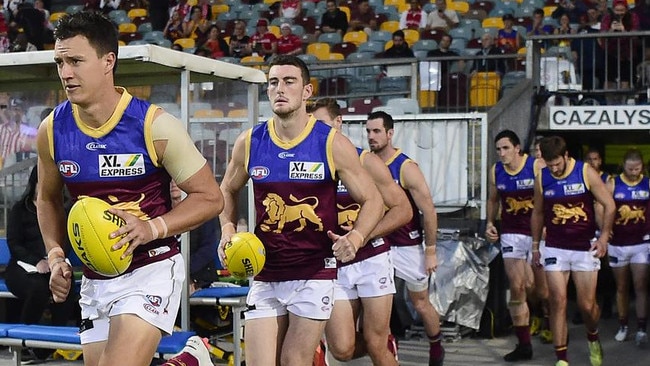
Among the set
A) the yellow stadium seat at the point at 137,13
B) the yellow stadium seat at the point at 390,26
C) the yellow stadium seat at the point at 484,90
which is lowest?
the yellow stadium seat at the point at 484,90

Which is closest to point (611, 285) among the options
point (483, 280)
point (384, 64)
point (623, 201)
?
point (623, 201)

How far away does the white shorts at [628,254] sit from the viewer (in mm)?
11336

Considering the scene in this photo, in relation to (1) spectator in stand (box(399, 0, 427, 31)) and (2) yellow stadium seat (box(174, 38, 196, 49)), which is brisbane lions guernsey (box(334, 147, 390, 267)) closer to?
(1) spectator in stand (box(399, 0, 427, 31))

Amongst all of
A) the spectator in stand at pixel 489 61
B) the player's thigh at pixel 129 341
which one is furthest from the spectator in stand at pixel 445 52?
the player's thigh at pixel 129 341

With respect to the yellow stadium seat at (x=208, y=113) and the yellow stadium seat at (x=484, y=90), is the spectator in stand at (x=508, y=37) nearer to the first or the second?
the yellow stadium seat at (x=484, y=90)

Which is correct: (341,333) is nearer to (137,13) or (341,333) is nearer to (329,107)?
(329,107)

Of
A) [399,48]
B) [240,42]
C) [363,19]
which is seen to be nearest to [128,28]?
[240,42]

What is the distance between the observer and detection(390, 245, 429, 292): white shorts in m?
9.04

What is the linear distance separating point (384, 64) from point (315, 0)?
577 cm

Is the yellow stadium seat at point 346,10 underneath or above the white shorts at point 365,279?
above

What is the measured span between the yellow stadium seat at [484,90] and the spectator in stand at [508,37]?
1.34m

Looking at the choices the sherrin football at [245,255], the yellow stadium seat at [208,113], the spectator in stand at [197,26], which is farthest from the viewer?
the spectator in stand at [197,26]

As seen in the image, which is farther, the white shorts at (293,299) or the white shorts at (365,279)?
the white shorts at (365,279)

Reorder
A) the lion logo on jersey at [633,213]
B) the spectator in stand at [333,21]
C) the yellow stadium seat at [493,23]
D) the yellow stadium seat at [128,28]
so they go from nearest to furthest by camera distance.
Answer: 1. the lion logo on jersey at [633,213]
2. the yellow stadium seat at [493,23]
3. the spectator in stand at [333,21]
4. the yellow stadium seat at [128,28]
